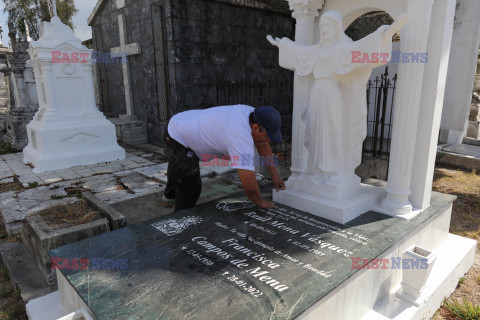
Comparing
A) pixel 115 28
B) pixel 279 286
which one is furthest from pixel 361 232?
pixel 115 28

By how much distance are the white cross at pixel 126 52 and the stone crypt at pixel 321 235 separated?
19.7ft

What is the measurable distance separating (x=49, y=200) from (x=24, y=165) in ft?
8.37

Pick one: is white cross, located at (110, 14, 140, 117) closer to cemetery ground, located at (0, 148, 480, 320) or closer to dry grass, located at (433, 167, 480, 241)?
cemetery ground, located at (0, 148, 480, 320)

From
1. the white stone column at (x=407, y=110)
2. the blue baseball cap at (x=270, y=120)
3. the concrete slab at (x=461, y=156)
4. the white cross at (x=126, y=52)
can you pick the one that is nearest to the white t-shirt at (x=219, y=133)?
the blue baseball cap at (x=270, y=120)

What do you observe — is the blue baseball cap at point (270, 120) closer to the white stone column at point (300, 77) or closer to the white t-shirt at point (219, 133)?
the white t-shirt at point (219, 133)

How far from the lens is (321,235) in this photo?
9.41ft

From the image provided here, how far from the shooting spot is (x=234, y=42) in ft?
25.5

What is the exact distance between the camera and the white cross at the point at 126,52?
8361 millimetres

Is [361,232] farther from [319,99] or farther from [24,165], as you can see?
[24,165]

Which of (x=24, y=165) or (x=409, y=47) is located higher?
(x=409, y=47)

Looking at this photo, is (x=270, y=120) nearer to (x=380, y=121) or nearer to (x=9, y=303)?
(x=9, y=303)

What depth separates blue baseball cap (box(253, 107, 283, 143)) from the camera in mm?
3002

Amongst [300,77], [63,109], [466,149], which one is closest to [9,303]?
[300,77]

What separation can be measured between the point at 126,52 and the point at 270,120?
273 inches
